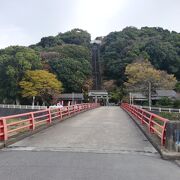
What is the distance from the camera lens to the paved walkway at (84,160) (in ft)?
26.5

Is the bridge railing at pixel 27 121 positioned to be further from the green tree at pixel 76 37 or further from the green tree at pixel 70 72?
the green tree at pixel 76 37

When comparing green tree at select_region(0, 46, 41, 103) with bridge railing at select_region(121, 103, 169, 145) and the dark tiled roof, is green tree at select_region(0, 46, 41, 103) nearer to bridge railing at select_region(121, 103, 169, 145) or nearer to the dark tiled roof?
the dark tiled roof

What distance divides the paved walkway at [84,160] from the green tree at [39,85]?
6353cm

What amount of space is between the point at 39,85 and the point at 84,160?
70139 millimetres

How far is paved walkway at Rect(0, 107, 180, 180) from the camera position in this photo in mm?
8075

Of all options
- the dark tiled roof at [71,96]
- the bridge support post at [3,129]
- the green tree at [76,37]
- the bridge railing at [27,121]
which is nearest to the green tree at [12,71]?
Answer: the dark tiled roof at [71,96]

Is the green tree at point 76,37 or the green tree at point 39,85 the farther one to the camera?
the green tree at point 76,37

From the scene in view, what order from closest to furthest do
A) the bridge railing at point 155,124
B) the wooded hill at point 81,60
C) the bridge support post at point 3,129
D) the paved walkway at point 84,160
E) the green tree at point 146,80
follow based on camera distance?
the paved walkway at point 84,160 → the bridge railing at point 155,124 → the bridge support post at point 3,129 → the wooded hill at point 81,60 → the green tree at point 146,80

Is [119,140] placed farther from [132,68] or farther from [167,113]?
[132,68]

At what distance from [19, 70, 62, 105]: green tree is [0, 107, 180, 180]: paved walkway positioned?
6353 cm

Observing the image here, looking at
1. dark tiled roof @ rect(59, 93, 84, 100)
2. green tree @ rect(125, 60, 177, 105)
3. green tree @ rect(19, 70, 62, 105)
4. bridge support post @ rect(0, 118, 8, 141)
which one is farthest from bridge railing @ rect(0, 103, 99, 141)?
dark tiled roof @ rect(59, 93, 84, 100)

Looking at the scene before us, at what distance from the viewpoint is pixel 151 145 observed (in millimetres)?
13422

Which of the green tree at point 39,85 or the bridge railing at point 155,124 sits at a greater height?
the green tree at point 39,85

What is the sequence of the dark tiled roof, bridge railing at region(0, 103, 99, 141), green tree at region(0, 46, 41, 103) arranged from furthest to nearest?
the dark tiled roof, green tree at region(0, 46, 41, 103), bridge railing at region(0, 103, 99, 141)
